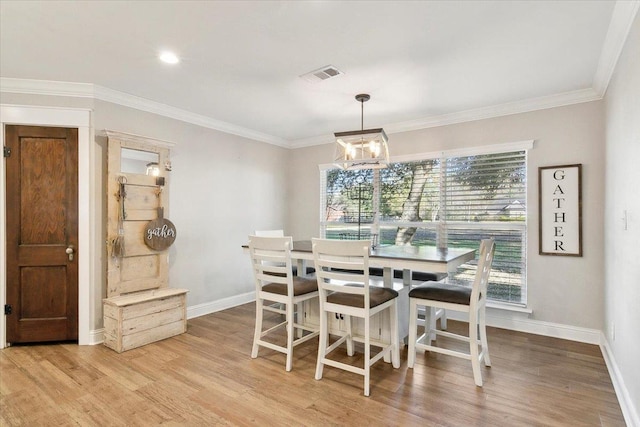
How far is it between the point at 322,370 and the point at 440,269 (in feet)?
3.92

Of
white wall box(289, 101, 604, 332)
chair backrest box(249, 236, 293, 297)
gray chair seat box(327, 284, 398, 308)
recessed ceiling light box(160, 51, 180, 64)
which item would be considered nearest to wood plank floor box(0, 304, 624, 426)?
white wall box(289, 101, 604, 332)

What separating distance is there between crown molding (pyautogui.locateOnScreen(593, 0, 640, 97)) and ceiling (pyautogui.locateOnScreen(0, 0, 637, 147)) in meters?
0.02

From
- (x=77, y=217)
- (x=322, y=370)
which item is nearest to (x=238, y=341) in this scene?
(x=322, y=370)

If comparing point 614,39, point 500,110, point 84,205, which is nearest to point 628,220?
point 614,39

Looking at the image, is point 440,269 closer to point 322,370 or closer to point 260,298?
point 322,370

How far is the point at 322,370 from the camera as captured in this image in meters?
2.64

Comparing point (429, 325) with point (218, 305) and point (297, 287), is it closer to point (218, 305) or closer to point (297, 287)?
point (297, 287)

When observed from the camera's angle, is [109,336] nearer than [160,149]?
Yes

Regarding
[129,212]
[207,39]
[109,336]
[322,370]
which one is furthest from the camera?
[129,212]

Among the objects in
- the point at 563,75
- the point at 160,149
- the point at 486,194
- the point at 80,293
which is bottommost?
the point at 80,293

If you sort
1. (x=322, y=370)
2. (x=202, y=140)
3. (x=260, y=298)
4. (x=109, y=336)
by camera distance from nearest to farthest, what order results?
(x=322, y=370) → (x=260, y=298) → (x=109, y=336) → (x=202, y=140)

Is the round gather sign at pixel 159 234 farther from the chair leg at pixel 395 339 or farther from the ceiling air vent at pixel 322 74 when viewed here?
the chair leg at pixel 395 339

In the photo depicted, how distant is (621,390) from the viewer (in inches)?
88.7

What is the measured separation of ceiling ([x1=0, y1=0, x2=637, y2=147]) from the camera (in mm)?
2100
